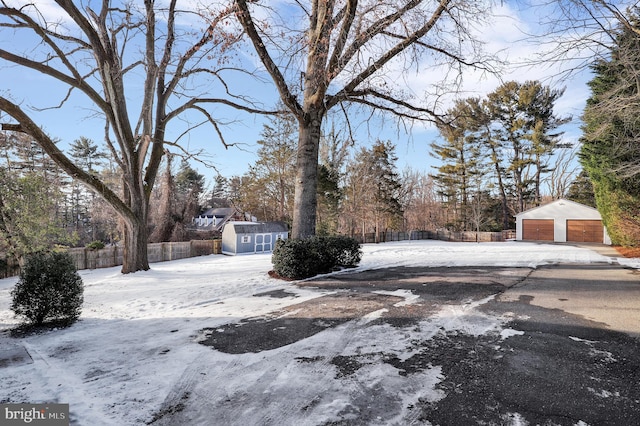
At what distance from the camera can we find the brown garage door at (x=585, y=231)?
920 inches

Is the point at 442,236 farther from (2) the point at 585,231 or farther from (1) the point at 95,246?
(1) the point at 95,246

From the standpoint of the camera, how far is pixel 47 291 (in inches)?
184

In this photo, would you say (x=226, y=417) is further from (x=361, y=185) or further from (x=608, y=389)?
(x=361, y=185)

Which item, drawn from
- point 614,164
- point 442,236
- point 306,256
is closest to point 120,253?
point 306,256

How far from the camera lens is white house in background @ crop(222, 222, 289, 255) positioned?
68.5ft

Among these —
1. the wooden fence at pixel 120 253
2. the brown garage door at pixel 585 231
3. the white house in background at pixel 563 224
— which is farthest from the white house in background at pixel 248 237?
the brown garage door at pixel 585 231

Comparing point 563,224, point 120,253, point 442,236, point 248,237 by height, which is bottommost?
point 120,253

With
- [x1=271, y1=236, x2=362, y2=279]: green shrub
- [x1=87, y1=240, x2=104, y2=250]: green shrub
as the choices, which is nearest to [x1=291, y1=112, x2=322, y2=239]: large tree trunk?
[x1=271, y1=236, x2=362, y2=279]: green shrub

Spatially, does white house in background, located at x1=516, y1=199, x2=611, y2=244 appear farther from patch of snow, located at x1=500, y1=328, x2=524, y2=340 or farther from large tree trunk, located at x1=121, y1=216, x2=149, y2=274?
large tree trunk, located at x1=121, y1=216, x2=149, y2=274

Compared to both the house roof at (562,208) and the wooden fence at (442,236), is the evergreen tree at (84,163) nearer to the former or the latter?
the wooden fence at (442,236)

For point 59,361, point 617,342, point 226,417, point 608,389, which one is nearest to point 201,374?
point 226,417

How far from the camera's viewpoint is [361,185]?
27016 mm

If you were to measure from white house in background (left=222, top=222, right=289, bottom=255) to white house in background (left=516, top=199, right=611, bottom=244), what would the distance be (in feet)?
63.6

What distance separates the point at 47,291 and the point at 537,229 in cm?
2971
